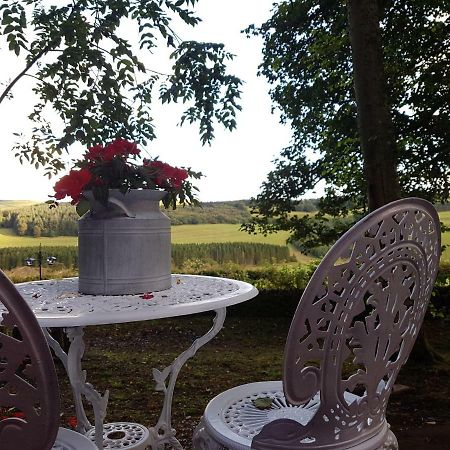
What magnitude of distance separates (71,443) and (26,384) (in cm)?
58

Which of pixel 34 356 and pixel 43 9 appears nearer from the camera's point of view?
pixel 34 356

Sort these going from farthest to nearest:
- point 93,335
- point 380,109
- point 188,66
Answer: point 93,335 → point 188,66 → point 380,109

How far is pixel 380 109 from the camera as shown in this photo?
4.13 metres

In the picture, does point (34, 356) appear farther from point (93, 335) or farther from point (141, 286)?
point (93, 335)

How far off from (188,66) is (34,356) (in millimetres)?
3932

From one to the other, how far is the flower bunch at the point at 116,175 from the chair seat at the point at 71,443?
29.2 inches

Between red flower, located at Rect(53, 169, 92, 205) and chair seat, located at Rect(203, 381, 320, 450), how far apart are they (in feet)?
2.90

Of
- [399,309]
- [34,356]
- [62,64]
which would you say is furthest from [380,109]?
[34,356]

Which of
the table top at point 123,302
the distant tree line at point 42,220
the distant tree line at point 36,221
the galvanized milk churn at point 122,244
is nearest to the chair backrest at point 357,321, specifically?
the table top at point 123,302

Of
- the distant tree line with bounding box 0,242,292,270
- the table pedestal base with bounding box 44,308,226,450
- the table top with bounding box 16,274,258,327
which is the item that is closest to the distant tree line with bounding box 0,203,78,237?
the distant tree line with bounding box 0,242,292,270

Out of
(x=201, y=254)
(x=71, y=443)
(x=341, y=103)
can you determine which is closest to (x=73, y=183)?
(x=71, y=443)

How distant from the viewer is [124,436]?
96.6 inches

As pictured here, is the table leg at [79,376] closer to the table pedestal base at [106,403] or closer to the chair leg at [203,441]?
the table pedestal base at [106,403]

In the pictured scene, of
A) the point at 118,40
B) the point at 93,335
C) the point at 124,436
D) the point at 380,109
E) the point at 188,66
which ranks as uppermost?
the point at 118,40
